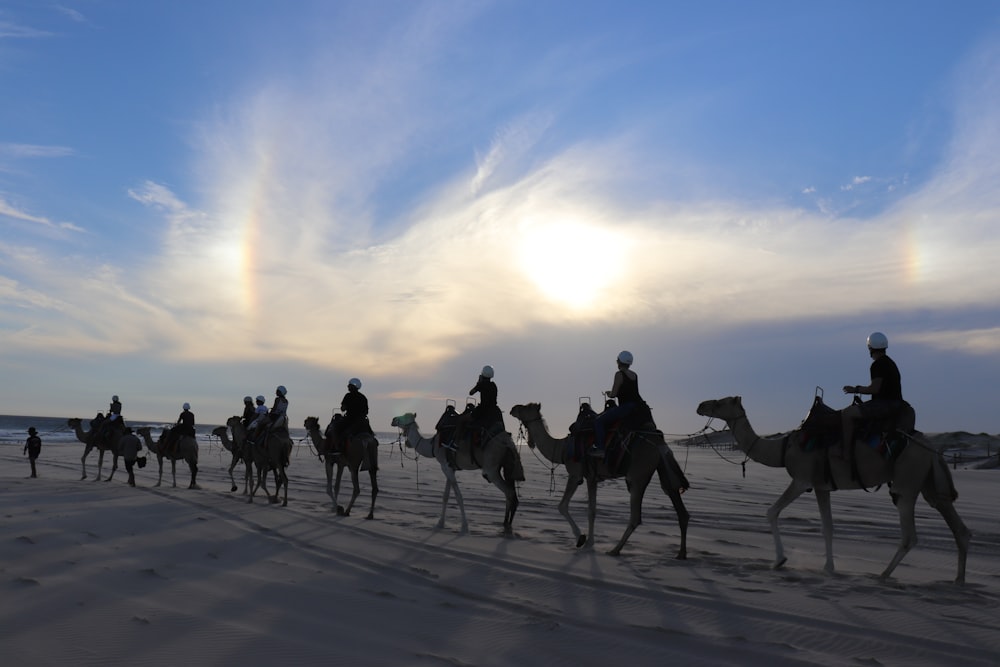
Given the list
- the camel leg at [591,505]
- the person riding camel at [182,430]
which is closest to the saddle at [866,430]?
the camel leg at [591,505]

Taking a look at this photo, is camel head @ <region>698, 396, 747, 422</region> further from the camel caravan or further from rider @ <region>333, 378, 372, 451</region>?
rider @ <region>333, 378, 372, 451</region>

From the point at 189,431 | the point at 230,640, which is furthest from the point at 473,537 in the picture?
the point at 189,431

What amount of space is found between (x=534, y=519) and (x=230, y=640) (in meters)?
11.8

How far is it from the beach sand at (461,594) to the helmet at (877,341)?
10.8 ft

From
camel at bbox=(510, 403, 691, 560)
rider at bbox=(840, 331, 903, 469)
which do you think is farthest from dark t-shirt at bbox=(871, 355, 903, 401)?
camel at bbox=(510, 403, 691, 560)

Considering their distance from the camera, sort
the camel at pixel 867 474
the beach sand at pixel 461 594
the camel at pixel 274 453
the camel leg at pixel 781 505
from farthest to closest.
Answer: the camel at pixel 274 453 → the camel leg at pixel 781 505 → the camel at pixel 867 474 → the beach sand at pixel 461 594

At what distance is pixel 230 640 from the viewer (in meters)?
6.93

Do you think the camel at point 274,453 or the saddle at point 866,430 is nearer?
the saddle at point 866,430

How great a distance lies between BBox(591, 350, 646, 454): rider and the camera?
43.5 feet

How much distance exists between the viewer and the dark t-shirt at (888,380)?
35.9 ft

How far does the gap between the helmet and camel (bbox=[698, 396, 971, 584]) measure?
4.32 feet

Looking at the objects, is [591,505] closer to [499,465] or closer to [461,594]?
[499,465]

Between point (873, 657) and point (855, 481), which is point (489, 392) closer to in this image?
point (855, 481)

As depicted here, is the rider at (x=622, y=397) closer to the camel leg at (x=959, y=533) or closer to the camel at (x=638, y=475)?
the camel at (x=638, y=475)
